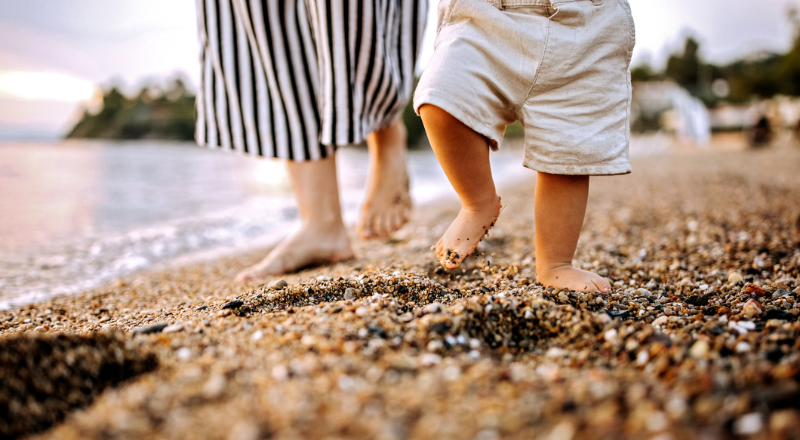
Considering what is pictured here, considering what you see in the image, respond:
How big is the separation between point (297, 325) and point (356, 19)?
151cm

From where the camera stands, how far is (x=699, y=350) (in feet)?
3.16

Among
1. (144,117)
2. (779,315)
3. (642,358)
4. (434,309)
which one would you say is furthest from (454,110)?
(144,117)

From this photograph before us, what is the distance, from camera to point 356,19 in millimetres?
2160

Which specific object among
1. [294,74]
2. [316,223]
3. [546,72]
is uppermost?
[294,74]

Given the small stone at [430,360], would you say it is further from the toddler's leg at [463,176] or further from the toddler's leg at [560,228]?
the toddler's leg at [560,228]

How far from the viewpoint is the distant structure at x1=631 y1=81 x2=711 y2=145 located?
2445cm

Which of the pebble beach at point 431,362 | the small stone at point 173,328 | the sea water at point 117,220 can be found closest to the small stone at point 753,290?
the pebble beach at point 431,362

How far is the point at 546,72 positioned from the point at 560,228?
493 millimetres

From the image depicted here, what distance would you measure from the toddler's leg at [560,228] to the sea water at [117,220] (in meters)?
2.40

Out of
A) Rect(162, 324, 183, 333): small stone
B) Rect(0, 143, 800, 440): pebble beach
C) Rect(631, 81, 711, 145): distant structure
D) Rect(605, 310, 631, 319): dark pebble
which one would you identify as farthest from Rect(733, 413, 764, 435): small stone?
Rect(631, 81, 711, 145): distant structure

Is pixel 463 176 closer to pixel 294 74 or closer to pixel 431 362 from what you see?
pixel 431 362

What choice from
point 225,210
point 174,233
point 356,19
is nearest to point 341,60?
point 356,19

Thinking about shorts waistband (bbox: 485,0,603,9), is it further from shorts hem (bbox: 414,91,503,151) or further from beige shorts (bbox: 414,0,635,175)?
shorts hem (bbox: 414,91,503,151)

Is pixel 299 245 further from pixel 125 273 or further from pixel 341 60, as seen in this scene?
pixel 125 273
